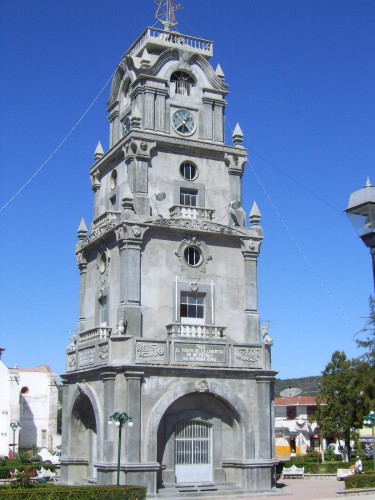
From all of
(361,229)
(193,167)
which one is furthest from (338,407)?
(361,229)

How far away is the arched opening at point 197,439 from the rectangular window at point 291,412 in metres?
54.1

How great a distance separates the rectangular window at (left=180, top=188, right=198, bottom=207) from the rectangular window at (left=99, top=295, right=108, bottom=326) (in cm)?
629

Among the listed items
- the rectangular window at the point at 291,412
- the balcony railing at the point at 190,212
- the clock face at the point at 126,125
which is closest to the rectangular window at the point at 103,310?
the balcony railing at the point at 190,212

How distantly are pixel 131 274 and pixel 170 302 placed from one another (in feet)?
8.06

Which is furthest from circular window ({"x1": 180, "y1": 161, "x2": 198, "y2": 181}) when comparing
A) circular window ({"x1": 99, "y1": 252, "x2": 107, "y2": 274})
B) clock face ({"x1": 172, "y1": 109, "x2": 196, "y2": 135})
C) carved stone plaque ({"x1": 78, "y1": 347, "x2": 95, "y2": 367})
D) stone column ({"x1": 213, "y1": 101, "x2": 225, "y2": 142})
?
carved stone plaque ({"x1": 78, "y1": 347, "x2": 95, "y2": 367})

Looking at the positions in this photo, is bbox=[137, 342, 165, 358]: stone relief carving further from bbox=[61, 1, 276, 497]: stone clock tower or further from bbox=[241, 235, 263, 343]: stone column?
bbox=[241, 235, 263, 343]: stone column

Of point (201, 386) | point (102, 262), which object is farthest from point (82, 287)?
point (201, 386)

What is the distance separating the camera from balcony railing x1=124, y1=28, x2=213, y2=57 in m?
38.5

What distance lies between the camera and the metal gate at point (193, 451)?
32875 millimetres

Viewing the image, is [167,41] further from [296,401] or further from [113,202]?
[296,401]

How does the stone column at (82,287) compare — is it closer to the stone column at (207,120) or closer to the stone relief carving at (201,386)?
the stone relief carving at (201,386)

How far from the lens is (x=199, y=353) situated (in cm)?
3319

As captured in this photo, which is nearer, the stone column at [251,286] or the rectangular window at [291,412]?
the stone column at [251,286]

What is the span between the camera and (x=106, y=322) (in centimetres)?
3603
